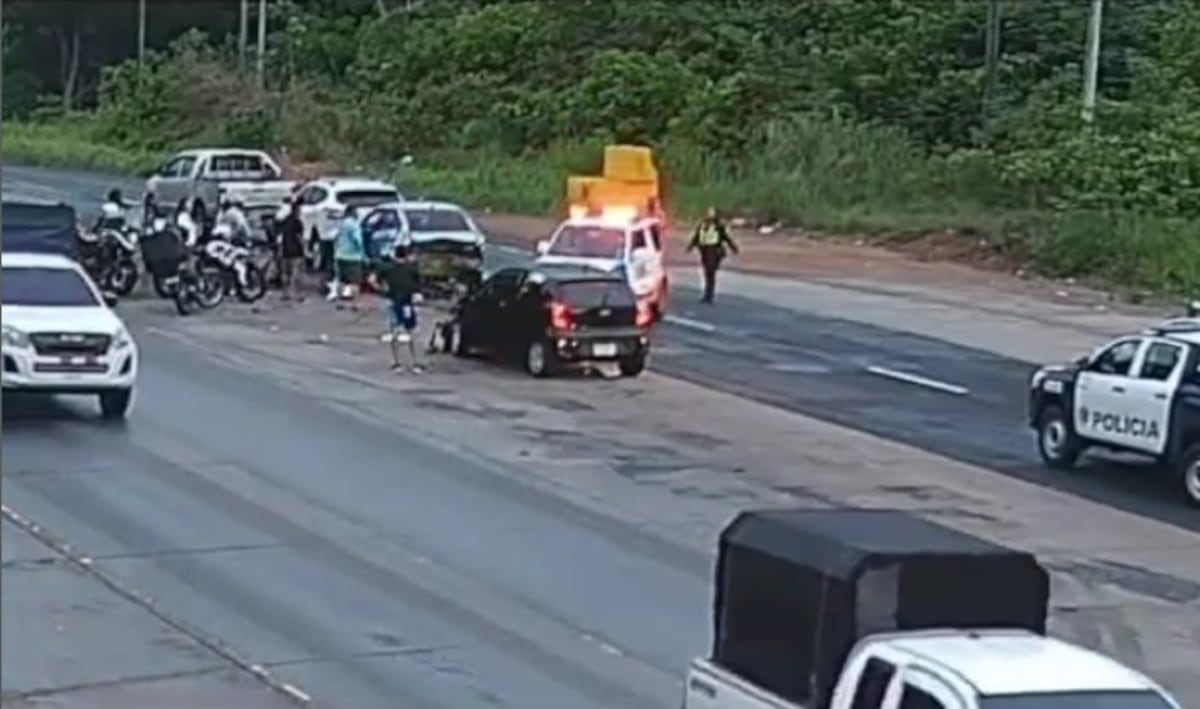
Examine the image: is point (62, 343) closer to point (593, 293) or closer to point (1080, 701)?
point (593, 293)

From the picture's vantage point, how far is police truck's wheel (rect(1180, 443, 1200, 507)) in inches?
968

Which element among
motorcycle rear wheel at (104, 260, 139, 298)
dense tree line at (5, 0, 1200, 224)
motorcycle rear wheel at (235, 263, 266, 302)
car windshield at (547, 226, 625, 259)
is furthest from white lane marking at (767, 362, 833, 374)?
dense tree line at (5, 0, 1200, 224)

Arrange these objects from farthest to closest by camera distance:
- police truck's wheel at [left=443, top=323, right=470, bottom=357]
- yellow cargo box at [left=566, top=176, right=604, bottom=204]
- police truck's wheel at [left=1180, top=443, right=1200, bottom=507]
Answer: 1. yellow cargo box at [left=566, top=176, right=604, bottom=204]
2. police truck's wheel at [left=443, top=323, right=470, bottom=357]
3. police truck's wheel at [left=1180, top=443, right=1200, bottom=507]

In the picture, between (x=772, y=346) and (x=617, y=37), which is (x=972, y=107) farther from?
(x=772, y=346)

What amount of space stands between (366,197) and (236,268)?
715cm

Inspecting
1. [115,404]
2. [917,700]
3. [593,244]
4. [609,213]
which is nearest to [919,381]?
[593,244]

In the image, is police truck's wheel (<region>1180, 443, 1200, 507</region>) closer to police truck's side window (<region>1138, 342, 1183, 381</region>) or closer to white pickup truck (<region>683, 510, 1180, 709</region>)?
police truck's side window (<region>1138, 342, 1183, 381</region>)

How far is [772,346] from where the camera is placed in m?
36.9

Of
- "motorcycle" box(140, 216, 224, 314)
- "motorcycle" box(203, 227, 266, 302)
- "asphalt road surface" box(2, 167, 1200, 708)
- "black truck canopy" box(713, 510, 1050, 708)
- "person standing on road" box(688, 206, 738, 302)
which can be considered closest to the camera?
"black truck canopy" box(713, 510, 1050, 708)

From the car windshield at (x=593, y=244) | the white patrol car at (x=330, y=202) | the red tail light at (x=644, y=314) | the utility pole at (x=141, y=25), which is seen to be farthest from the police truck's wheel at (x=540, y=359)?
the utility pole at (x=141, y=25)

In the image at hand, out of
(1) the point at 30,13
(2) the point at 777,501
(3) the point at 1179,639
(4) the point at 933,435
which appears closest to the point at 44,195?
(4) the point at 933,435

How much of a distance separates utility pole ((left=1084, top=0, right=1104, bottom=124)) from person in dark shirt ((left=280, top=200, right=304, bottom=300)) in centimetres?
1721

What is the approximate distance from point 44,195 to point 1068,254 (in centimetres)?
2411

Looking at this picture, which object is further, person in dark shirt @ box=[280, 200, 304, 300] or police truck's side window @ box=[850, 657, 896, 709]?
person in dark shirt @ box=[280, 200, 304, 300]
